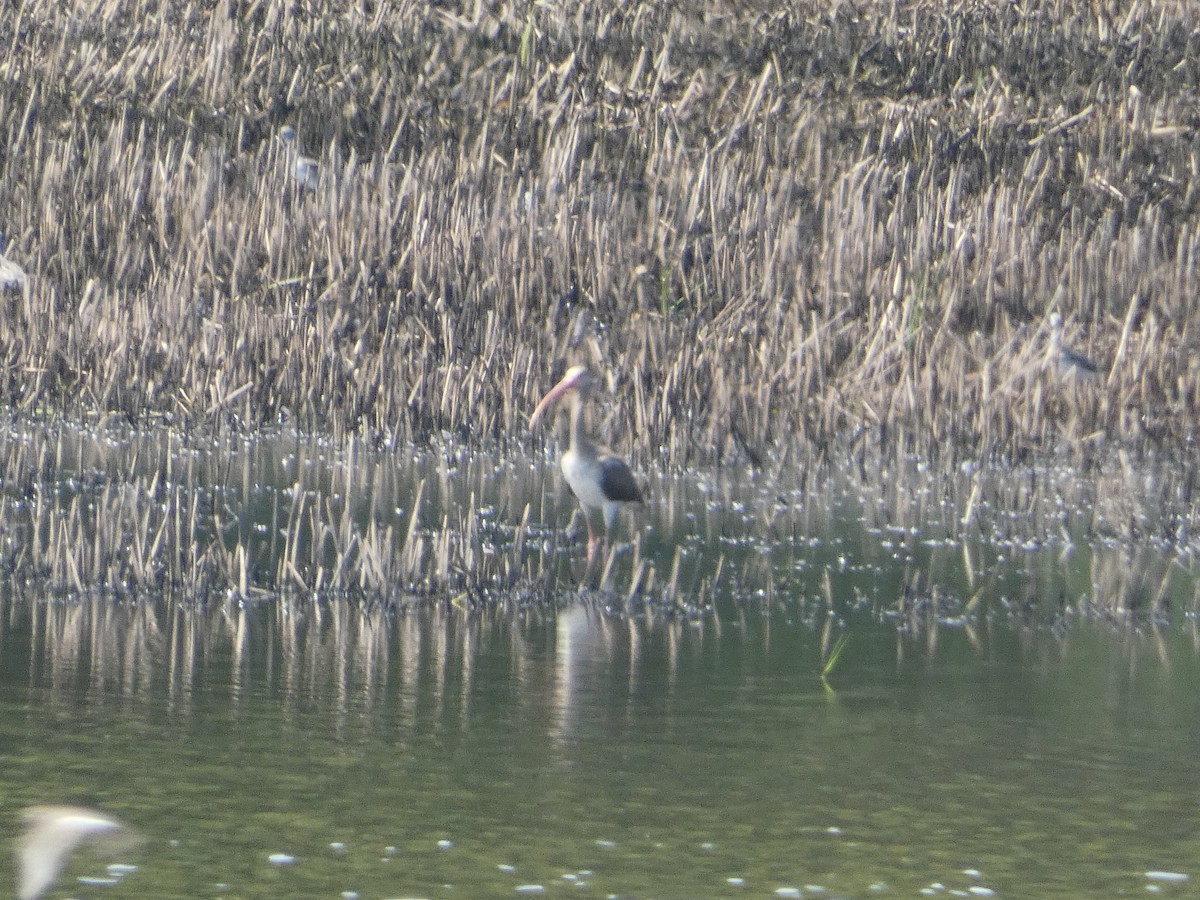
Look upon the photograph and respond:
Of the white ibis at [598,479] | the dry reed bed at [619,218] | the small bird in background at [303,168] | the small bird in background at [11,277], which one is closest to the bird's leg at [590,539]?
the white ibis at [598,479]

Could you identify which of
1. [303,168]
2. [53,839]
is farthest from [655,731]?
[303,168]

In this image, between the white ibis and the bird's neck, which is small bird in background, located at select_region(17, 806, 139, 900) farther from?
the bird's neck

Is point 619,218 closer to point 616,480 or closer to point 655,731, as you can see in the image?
point 616,480

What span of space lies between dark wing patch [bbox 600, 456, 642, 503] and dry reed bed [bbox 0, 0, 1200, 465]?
1.83 metres

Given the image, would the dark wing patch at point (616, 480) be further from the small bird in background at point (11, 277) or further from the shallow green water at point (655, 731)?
the small bird in background at point (11, 277)

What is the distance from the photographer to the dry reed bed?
529 inches

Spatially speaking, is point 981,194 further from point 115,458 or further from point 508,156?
point 115,458

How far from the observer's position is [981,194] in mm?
17578

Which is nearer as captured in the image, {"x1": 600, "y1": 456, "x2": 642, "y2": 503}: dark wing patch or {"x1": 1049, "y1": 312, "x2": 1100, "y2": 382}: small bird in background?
{"x1": 600, "y1": 456, "x2": 642, "y2": 503}: dark wing patch

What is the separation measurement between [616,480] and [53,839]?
679 centimetres

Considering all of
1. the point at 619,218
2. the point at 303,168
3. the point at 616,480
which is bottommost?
the point at 616,480

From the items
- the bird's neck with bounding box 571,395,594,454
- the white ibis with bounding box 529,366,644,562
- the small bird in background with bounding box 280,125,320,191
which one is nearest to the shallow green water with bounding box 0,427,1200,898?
the white ibis with bounding box 529,366,644,562

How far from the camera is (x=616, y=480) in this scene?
1072cm

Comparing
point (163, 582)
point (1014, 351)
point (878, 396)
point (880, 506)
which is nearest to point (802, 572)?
point (880, 506)
